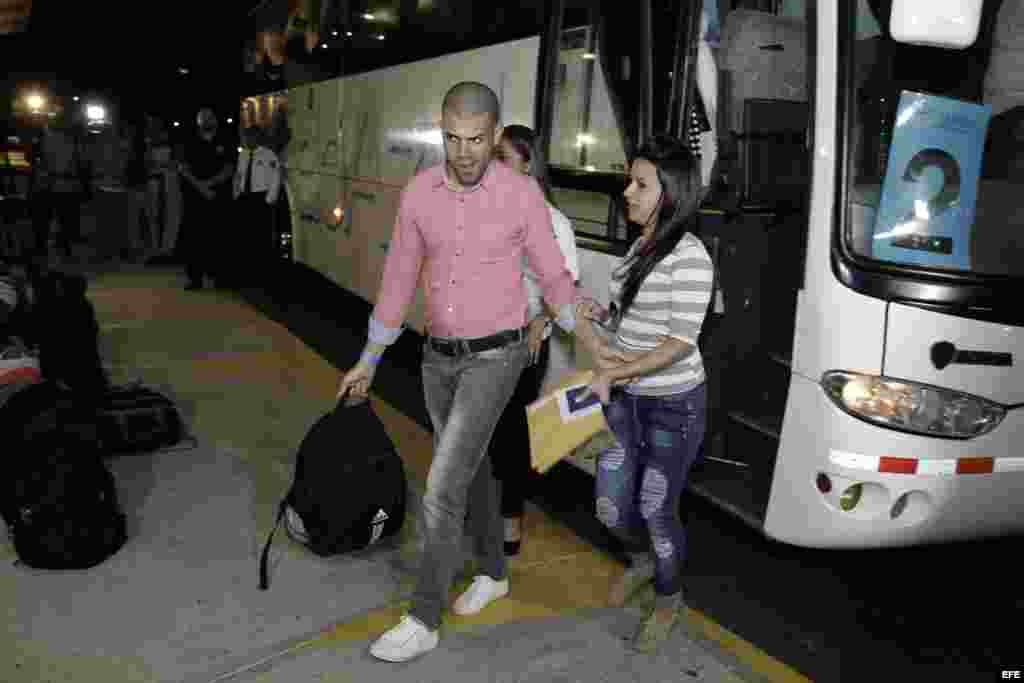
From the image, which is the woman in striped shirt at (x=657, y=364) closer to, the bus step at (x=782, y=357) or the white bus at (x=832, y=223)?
the white bus at (x=832, y=223)

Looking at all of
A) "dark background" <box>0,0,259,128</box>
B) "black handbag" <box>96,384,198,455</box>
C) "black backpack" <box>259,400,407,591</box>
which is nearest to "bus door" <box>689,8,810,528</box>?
"black backpack" <box>259,400,407,591</box>

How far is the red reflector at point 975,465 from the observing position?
3.47 meters

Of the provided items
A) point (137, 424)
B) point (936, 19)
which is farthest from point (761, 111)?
point (137, 424)

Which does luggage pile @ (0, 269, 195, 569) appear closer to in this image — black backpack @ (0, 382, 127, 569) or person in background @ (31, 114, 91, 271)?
black backpack @ (0, 382, 127, 569)

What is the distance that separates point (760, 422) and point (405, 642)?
6.31 feet

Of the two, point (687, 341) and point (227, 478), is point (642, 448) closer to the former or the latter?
point (687, 341)

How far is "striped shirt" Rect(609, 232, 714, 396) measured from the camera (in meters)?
3.23

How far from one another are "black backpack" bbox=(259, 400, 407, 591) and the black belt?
68 centimetres

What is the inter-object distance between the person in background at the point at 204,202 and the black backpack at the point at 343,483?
784cm

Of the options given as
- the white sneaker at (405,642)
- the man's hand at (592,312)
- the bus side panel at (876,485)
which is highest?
the man's hand at (592,312)

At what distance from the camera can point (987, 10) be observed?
4070 mm

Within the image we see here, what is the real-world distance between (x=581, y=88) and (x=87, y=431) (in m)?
2.83

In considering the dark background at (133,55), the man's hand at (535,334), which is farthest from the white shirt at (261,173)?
the man's hand at (535,334)

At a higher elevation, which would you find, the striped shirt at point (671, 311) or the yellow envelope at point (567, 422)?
the striped shirt at point (671, 311)
